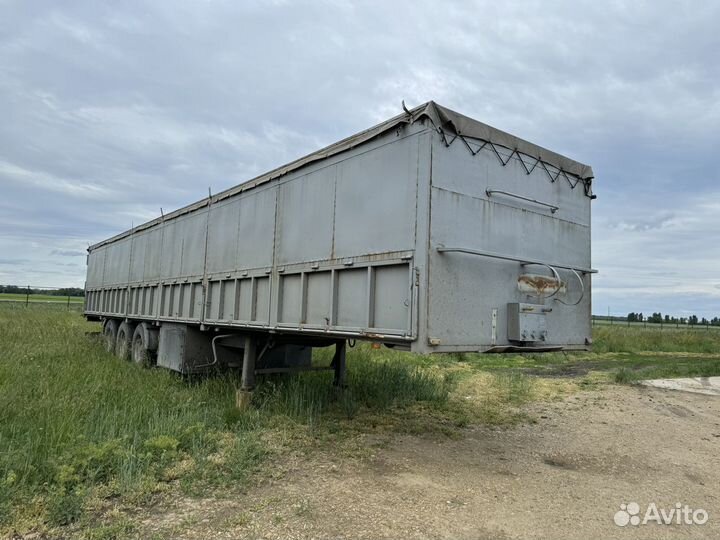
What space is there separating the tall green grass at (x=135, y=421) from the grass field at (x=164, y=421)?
0.05ft

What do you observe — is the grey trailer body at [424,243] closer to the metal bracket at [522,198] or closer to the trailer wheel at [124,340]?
the metal bracket at [522,198]

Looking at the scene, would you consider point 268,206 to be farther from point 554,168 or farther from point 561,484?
point 561,484

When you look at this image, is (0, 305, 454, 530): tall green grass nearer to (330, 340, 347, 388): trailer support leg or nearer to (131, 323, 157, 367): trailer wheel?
(330, 340, 347, 388): trailer support leg

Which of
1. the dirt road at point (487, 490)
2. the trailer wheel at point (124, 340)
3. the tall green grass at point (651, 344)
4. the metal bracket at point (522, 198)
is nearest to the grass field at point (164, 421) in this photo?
the dirt road at point (487, 490)

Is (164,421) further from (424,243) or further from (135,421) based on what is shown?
(424,243)

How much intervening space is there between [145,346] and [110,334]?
385 centimetres

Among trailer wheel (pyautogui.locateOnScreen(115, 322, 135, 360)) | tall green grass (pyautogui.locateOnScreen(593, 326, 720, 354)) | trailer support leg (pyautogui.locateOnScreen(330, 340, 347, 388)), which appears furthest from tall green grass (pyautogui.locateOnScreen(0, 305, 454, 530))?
tall green grass (pyautogui.locateOnScreen(593, 326, 720, 354))

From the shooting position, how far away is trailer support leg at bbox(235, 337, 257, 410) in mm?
7176

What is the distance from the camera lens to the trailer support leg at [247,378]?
7.18 meters

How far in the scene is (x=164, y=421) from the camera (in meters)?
5.61

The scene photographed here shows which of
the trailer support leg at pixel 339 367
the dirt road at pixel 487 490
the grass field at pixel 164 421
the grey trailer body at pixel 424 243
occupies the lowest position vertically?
the dirt road at pixel 487 490

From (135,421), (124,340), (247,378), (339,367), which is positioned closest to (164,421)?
(135,421)

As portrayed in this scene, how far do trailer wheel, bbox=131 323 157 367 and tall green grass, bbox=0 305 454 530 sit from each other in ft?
1.83

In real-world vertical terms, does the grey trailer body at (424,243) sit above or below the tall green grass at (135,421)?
above
